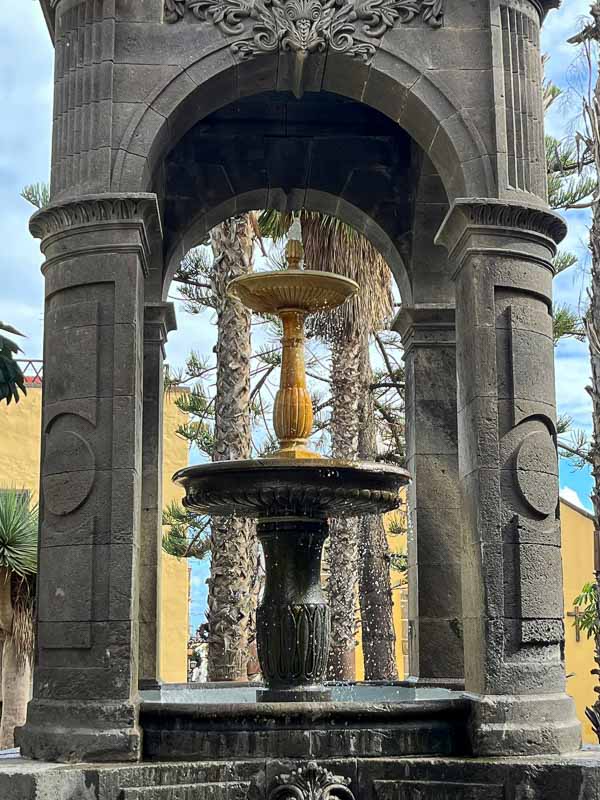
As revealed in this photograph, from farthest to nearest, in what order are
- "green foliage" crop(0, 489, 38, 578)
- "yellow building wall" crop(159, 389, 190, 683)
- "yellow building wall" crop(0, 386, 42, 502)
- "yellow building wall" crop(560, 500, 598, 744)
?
"yellow building wall" crop(560, 500, 598, 744) < "yellow building wall" crop(159, 389, 190, 683) < "yellow building wall" crop(0, 386, 42, 502) < "green foliage" crop(0, 489, 38, 578)

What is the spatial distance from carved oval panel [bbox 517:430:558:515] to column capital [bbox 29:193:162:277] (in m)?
2.66

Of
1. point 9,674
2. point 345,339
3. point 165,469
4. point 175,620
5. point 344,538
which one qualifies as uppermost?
point 345,339

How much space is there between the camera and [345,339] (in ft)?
57.4

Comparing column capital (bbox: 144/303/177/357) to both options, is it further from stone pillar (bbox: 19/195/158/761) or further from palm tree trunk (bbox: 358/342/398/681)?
palm tree trunk (bbox: 358/342/398/681)

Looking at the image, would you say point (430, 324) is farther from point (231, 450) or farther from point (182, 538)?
point (182, 538)

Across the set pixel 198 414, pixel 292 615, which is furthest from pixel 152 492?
pixel 198 414

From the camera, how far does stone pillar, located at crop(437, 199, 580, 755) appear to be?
701 cm

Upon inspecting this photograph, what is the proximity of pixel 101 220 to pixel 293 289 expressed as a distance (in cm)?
164

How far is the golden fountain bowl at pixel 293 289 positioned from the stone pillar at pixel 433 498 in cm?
131

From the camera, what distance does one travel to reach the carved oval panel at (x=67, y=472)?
23.6 feet

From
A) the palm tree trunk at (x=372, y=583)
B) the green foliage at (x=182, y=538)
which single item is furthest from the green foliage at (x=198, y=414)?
the palm tree trunk at (x=372, y=583)

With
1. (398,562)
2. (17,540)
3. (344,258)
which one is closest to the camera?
(17,540)

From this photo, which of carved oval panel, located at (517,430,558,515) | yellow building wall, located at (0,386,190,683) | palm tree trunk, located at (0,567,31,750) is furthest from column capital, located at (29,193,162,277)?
yellow building wall, located at (0,386,190,683)

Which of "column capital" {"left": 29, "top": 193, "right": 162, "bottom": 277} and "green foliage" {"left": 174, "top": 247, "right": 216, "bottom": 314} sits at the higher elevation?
"green foliage" {"left": 174, "top": 247, "right": 216, "bottom": 314}
